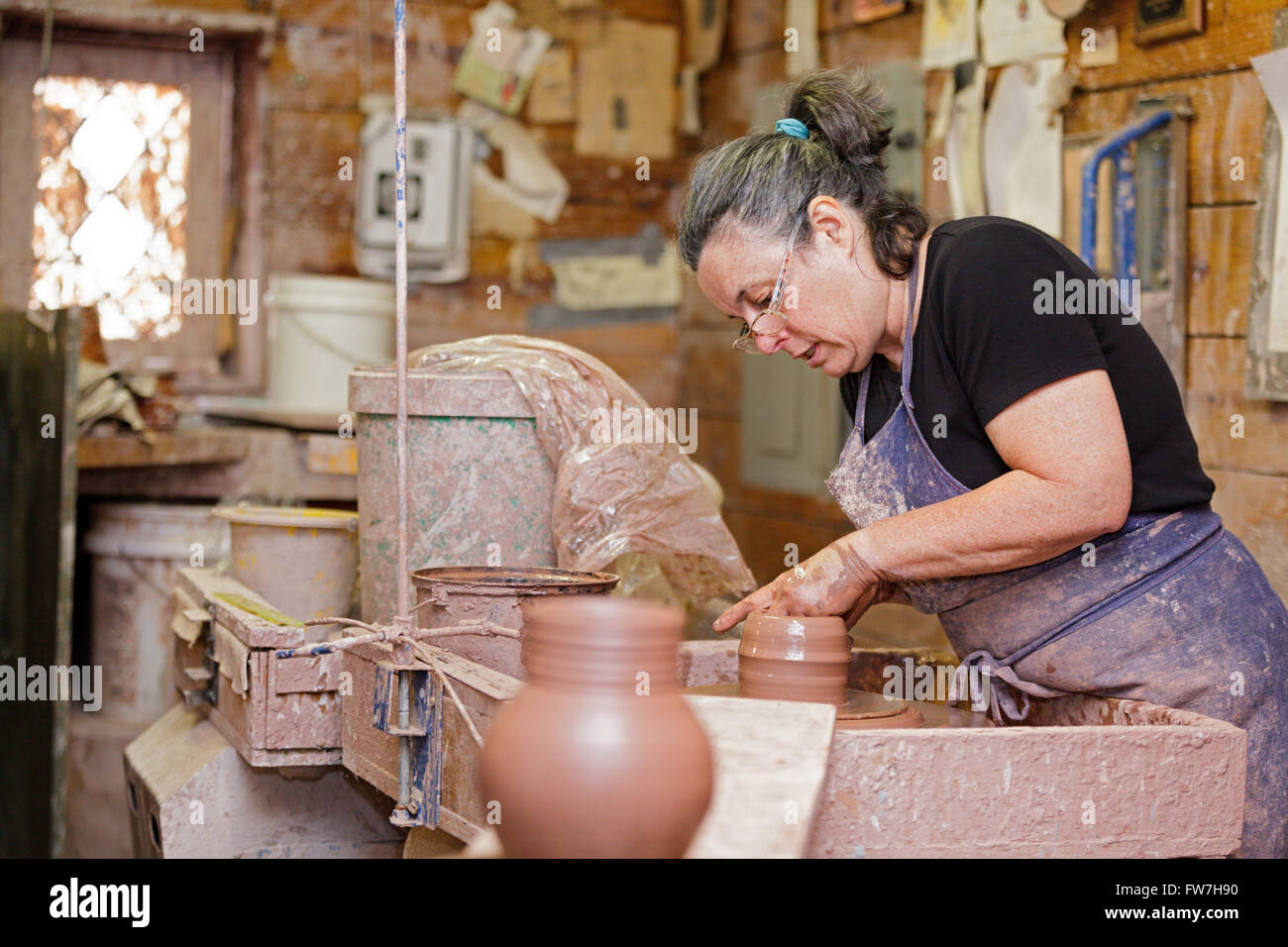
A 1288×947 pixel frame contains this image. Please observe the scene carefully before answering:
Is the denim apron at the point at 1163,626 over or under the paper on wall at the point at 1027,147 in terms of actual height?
under

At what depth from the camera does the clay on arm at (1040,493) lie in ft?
6.21

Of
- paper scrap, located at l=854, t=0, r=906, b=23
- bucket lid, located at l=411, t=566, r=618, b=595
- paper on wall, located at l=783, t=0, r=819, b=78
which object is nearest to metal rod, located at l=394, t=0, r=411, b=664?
bucket lid, located at l=411, t=566, r=618, b=595

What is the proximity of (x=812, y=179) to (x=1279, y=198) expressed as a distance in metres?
1.50

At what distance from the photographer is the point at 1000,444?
197 cm

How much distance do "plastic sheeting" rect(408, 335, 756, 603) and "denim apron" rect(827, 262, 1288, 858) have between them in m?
0.60

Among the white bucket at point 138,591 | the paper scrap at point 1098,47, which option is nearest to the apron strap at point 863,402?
the paper scrap at point 1098,47

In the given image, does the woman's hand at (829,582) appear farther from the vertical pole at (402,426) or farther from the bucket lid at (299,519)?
the bucket lid at (299,519)

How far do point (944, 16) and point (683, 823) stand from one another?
3.67 meters

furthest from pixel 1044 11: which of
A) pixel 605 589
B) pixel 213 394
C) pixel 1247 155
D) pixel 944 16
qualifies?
pixel 213 394

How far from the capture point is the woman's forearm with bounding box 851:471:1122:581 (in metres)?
1.92

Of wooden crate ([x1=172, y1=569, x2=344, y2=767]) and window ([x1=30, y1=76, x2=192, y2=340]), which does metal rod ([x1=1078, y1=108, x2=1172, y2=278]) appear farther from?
window ([x1=30, y1=76, x2=192, y2=340])

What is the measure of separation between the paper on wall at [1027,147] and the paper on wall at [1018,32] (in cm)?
3

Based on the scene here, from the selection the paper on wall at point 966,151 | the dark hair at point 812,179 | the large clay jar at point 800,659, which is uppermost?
the paper on wall at point 966,151
